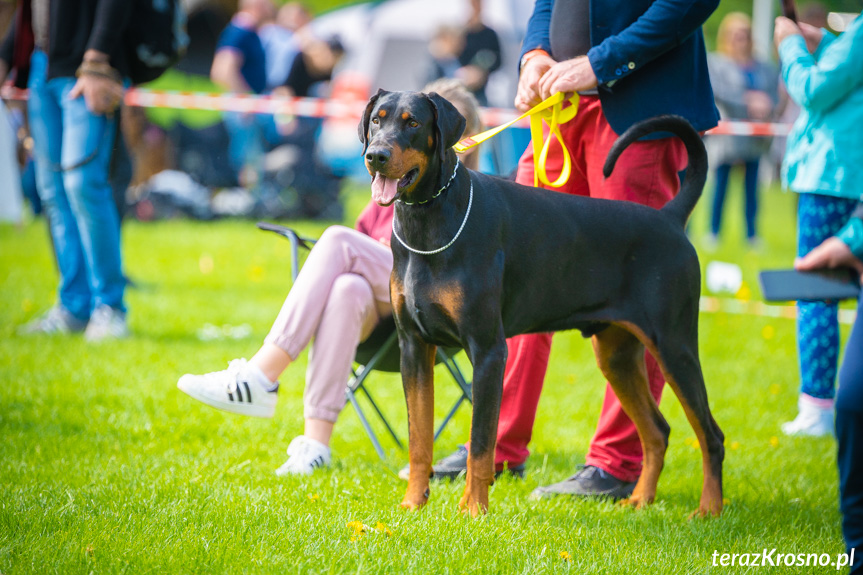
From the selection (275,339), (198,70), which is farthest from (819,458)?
(198,70)

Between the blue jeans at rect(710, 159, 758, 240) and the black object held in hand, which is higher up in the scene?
the black object held in hand

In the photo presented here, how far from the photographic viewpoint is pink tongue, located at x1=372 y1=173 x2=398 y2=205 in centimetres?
A: 276

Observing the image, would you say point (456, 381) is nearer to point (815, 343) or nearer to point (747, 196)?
point (815, 343)

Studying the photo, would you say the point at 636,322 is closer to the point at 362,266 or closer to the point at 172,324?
the point at 362,266

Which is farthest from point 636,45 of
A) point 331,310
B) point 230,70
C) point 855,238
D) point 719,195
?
point 230,70

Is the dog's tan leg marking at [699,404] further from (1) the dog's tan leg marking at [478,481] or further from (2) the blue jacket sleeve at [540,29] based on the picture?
(2) the blue jacket sleeve at [540,29]

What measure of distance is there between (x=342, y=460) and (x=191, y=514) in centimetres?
103

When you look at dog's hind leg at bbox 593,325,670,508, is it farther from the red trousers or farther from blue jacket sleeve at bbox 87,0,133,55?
blue jacket sleeve at bbox 87,0,133,55

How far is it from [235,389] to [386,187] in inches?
45.2

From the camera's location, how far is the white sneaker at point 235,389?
341cm

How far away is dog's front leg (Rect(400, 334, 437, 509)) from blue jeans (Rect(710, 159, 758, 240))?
866cm

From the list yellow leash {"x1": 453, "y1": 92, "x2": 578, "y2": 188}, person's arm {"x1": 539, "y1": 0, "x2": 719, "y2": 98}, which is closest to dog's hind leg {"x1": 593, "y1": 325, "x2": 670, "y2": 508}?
yellow leash {"x1": 453, "y1": 92, "x2": 578, "y2": 188}

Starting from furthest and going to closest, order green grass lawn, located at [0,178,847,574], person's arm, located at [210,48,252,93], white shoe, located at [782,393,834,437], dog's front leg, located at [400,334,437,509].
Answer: person's arm, located at [210,48,252,93], white shoe, located at [782,393,834,437], dog's front leg, located at [400,334,437,509], green grass lawn, located at [0,178,847,574]

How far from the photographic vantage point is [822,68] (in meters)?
4.17
